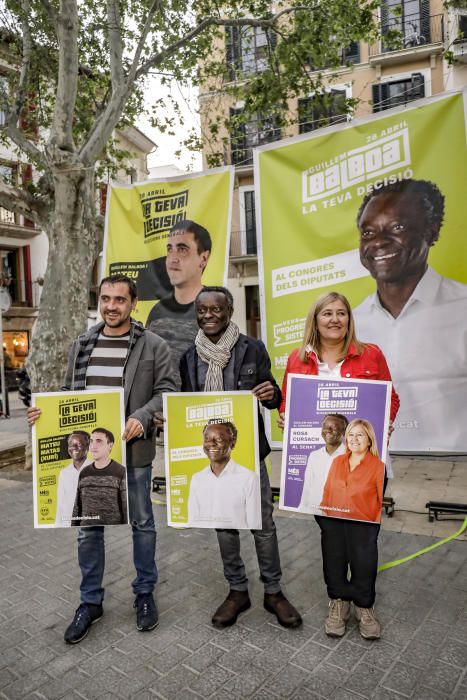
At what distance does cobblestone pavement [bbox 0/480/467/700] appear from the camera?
93.8 inches

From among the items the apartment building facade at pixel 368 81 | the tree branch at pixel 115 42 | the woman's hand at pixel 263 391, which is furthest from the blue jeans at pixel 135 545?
the apartment building facade at pixel 368 81

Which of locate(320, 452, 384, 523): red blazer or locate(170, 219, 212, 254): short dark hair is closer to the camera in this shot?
locate(320, 452, 384, 523): red blazer

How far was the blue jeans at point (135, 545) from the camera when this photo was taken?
2967mm

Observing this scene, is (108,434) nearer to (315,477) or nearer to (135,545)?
(135,545)

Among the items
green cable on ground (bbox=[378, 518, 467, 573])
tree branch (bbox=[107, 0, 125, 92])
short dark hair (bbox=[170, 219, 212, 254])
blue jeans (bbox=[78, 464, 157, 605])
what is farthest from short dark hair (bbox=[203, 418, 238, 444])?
tree branch (bbox=[107, 0, 125, 92])

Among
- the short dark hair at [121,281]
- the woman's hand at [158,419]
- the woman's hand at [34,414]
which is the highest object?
the short dark hair at [121,281]

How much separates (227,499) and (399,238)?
2.39 metres

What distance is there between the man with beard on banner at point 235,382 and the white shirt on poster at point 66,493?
0.83 meters

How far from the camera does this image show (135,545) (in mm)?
3031

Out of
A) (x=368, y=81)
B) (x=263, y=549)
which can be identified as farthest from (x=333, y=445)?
(x=368, y=81)

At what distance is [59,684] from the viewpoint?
2.45m

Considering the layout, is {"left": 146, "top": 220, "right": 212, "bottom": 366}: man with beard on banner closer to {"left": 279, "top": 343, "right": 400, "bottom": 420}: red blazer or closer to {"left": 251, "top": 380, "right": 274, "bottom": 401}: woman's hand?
{"left": 251, "top": 380, "right": 274, "bottom": 401}: woman's hand

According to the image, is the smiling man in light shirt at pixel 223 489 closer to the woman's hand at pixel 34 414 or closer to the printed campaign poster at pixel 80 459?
the printed campaign poster at pixel 80 459

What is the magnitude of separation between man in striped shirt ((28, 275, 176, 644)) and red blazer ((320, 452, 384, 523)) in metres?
1.15
